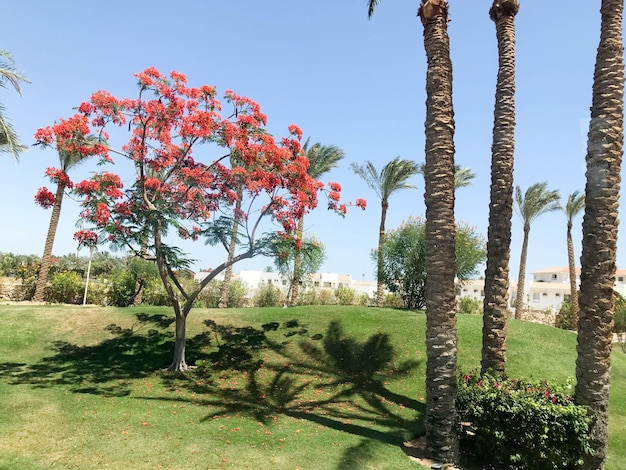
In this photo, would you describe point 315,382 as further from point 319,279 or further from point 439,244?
point 319,279

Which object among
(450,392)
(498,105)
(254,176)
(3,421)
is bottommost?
(3,421)

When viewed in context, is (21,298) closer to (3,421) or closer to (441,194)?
(3,421)

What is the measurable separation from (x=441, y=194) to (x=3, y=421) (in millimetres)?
11931

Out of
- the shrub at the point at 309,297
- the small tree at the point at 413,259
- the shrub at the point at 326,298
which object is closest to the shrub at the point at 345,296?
the shrub at the point at 326,298

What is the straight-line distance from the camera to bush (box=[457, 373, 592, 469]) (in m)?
9.06

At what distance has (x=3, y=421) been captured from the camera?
10.7 metres

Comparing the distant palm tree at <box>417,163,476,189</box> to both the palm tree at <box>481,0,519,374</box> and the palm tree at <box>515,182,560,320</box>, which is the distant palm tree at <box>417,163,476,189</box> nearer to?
the palm tree at <box>515,182,560,320</box>

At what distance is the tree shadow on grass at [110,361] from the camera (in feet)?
48.8

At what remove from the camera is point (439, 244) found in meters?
10.4

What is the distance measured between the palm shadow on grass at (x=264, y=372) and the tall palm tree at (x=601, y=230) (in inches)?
183

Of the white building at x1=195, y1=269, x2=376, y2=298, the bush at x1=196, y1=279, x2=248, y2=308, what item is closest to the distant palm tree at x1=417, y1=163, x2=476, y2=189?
the bush at x1=196, y1=279, x2=248, y2=308

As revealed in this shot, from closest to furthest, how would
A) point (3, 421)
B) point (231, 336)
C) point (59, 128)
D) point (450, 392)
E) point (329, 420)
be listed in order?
point (450, 392), point (3, 421), point (329, 420), point (59, 128), point (231, 336)

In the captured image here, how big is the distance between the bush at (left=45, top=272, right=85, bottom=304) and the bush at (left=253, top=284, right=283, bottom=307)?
15.8 meters

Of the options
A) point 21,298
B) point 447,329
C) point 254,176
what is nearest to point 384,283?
point 254,176
